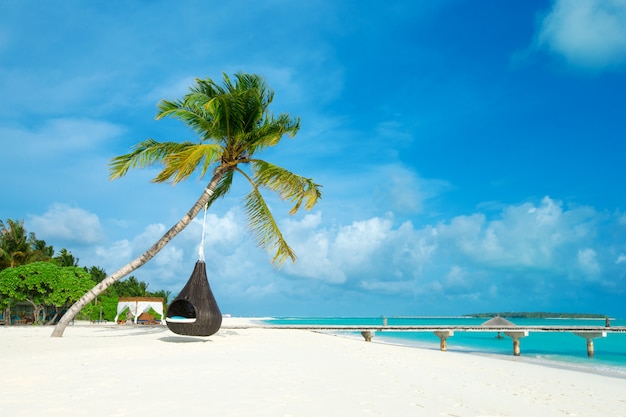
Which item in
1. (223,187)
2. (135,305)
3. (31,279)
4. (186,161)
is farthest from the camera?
(135,305)

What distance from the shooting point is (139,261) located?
1310cm

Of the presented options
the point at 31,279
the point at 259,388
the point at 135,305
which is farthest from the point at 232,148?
the point at 135,305

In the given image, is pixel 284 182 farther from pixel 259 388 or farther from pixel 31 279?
pixel 31 279

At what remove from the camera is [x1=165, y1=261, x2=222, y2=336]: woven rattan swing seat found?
12.1 meters

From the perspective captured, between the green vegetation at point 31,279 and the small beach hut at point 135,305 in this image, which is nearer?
the green vegetation at point 31,279

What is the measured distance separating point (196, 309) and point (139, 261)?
7.83 ft

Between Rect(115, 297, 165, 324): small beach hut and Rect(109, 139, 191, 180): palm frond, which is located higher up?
Rect(109, 139, 191, 180): palm frond

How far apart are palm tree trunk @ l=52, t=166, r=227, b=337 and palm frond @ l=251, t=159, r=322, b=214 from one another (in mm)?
1071

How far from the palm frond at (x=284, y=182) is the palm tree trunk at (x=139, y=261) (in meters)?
1.07

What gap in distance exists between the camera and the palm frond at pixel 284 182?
13617mm

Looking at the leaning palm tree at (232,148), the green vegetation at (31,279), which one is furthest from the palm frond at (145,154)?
the green vegetation at (31,279)

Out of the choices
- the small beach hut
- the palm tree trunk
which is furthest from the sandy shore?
the small beach hut

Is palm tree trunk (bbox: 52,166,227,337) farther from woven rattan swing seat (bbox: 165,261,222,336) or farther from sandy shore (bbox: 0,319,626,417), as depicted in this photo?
sandy shore (bbox: 0,319,626,417)

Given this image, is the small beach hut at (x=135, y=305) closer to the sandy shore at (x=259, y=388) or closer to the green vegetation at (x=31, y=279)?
the green vegetation at (x=31, y=279)
